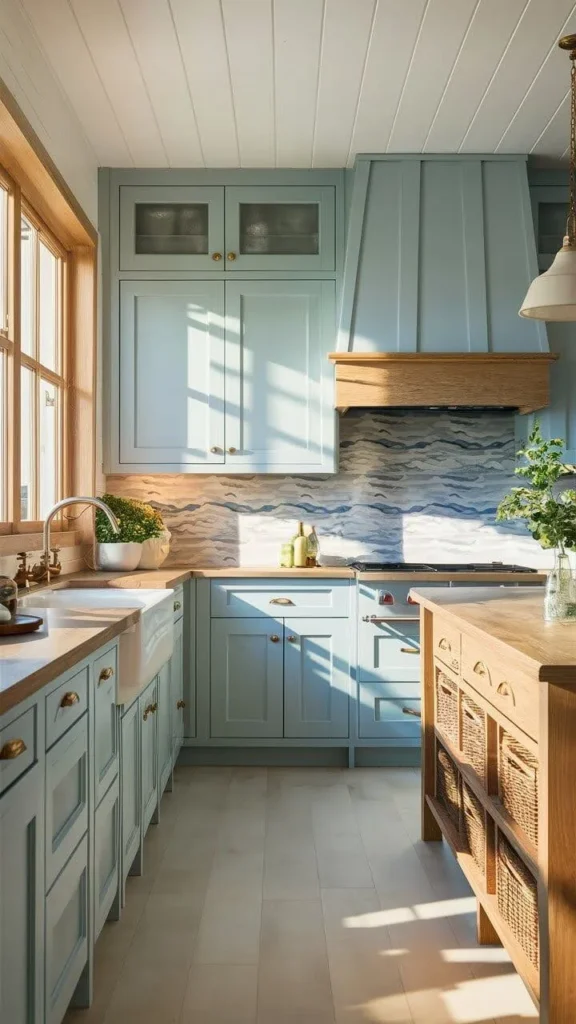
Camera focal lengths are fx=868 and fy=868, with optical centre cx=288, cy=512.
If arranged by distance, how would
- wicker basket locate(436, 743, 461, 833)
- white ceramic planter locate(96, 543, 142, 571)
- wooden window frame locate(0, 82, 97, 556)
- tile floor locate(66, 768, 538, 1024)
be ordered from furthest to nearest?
white ceramic planter locate(96, 543, 142, 571) < wooden window frame locate(0, 82, 97, 556) < wicker basket locate(436, 743, 461, 833) < tile floor locate(66, 768, 538, 1024)

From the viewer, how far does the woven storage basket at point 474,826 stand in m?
2.25

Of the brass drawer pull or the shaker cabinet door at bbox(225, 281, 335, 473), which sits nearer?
the brass drawer pull

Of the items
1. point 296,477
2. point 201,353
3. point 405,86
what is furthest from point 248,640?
point 405,86

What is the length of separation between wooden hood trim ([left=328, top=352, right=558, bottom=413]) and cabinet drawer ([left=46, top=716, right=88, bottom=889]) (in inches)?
96.7

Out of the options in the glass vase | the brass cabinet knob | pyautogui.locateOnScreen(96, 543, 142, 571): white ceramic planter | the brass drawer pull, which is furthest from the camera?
pyautogui.locateOnScreen(96, 543, 142, 571): white ceramic planter

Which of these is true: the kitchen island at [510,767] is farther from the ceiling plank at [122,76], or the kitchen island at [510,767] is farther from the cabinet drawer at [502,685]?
the ceiling plank at [122,76]

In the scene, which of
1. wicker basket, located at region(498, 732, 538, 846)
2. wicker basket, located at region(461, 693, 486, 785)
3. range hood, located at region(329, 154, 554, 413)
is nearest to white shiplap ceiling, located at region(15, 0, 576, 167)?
range hood, located at region(329, 154, 554, 413)

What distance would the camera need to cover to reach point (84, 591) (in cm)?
325

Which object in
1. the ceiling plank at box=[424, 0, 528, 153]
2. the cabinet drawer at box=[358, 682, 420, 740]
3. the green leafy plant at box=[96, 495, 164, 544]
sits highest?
the ceiling plank at box=[424, 0, 528, 153]

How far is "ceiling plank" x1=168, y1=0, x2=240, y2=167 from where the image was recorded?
2.97 meters

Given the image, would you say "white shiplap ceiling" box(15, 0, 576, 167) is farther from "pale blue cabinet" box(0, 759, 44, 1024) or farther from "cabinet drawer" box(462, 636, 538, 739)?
"pale blue cabinet" box(0, 759, 44, 1024)

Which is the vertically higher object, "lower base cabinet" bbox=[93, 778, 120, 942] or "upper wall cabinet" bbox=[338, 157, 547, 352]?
"upper wall cabinet" bbox=[338, 157, 547, 352]

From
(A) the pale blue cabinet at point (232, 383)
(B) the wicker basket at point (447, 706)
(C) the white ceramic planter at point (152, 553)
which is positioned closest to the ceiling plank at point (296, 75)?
(A) the pale blue cabinet at point (232, 383)

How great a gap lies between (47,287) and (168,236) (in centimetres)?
71
